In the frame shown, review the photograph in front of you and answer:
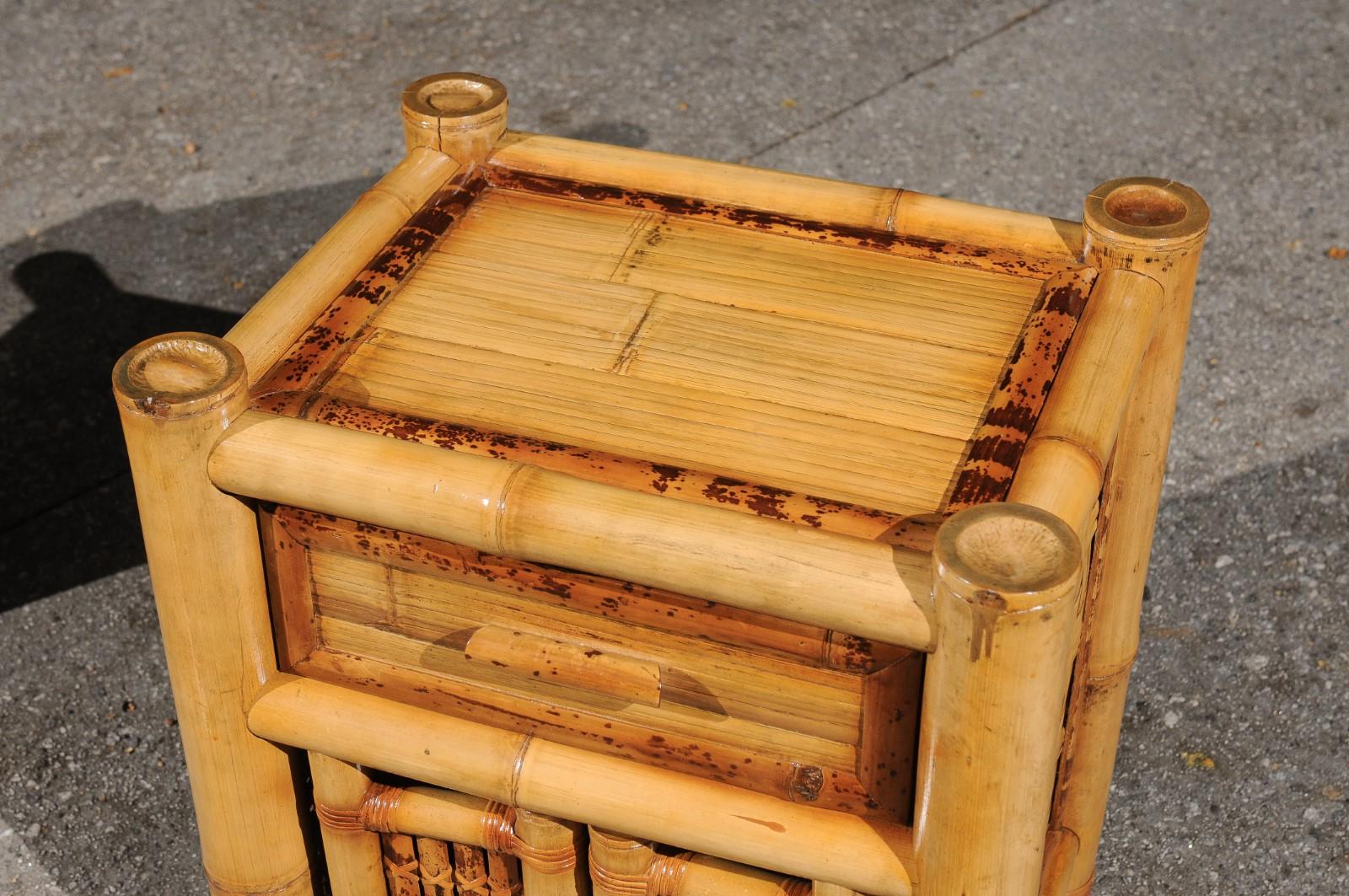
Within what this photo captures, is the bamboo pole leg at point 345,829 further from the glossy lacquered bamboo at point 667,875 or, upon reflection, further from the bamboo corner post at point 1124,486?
the bamboo corner post at point 1124,486

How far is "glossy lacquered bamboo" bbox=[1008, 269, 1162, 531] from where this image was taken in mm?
1122

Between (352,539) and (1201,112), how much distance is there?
2178 millimetres

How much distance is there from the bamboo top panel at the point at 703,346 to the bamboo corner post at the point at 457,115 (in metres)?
0.09

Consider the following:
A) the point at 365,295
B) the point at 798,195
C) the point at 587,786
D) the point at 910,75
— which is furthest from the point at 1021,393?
the point at 910,75

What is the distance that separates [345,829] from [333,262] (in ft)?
1.62

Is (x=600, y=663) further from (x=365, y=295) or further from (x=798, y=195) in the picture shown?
(x=798, y=195)

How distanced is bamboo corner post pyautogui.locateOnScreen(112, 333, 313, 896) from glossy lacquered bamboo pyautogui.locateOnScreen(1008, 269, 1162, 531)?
584 millimetres

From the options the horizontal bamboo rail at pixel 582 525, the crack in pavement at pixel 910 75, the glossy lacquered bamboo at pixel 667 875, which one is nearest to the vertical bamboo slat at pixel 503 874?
the glossy lacquered bamboo at pixel 667 875

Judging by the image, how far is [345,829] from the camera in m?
1.38

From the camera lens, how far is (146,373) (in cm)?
118

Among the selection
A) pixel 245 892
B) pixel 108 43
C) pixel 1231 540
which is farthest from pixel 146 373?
pixel 108 43

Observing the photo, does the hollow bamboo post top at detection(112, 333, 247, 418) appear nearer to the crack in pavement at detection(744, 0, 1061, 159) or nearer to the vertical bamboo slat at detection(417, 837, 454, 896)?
the vertical bamboo slat at detection(417, 837, 454, 896)

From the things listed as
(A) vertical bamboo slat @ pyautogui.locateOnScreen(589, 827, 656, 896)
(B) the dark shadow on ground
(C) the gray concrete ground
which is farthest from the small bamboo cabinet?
(B) the dark shadow on ground

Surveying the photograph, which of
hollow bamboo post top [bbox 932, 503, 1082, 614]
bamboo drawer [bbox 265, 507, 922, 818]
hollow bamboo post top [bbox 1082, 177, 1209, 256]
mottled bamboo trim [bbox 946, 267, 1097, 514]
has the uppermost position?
hollow bamboo post top [bbox 1082, 177, 1209, 256]
